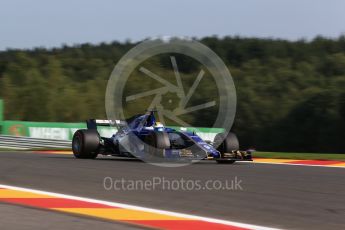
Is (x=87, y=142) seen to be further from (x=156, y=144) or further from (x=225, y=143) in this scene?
(x=225, y=143)

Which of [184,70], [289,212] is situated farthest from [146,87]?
[289,212]

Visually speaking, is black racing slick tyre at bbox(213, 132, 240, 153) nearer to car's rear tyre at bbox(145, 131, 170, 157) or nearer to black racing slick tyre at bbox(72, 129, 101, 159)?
car's rear tyre at bbox(145, 131, 170, 157)

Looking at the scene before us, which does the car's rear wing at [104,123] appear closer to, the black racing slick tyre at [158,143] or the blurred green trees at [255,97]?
the black racing slick tyre at [158,143]

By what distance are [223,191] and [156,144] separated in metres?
4.10

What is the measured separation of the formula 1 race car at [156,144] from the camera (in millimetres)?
12719

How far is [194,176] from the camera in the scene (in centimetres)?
1055

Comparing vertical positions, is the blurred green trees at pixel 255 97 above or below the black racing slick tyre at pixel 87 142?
above

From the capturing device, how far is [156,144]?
493 inches

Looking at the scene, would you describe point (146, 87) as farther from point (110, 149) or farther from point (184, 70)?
point (110, 149)

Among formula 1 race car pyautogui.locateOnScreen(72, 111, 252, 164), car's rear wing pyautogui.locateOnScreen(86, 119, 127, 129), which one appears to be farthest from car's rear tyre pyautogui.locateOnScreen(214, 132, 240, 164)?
car's rear wing pyautogui.locateOnScreen(86, 119, 127, 129)

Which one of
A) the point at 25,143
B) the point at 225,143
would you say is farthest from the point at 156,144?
the point at 25,143

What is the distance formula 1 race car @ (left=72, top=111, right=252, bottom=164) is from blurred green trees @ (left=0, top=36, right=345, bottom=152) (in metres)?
30.3

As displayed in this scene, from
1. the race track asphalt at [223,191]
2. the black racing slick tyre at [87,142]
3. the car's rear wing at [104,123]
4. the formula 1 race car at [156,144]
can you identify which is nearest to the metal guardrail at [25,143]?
the car's rear wing at [104,123]

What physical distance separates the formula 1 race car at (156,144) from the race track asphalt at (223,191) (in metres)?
0.36
